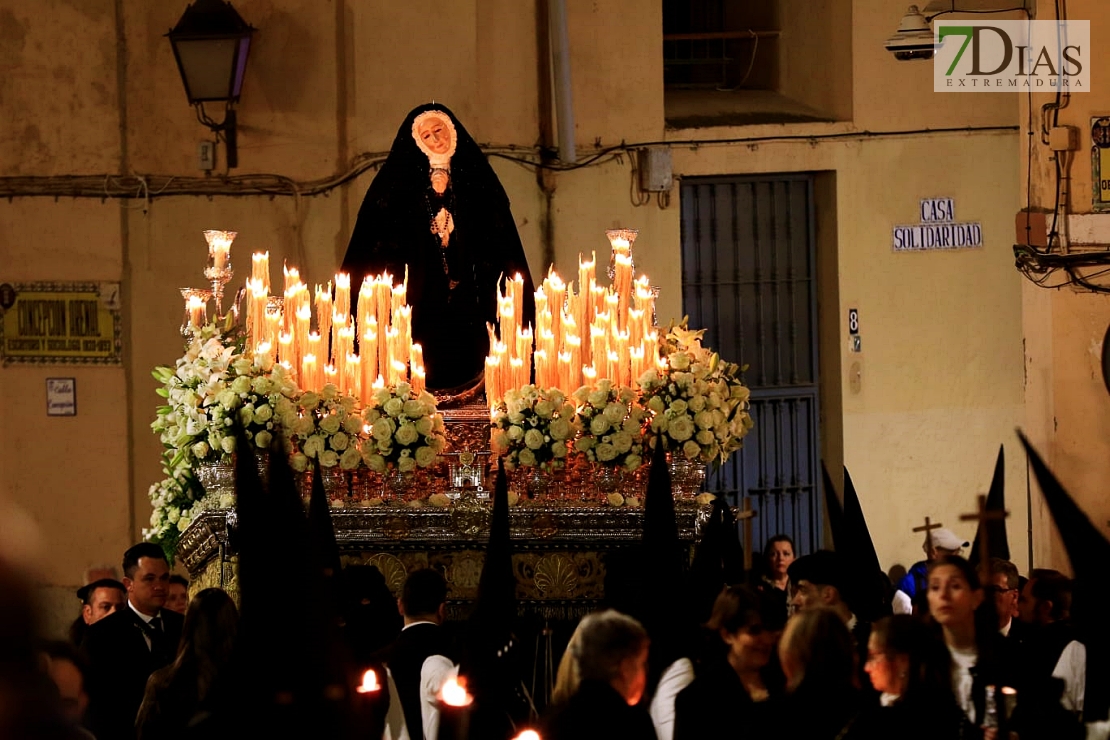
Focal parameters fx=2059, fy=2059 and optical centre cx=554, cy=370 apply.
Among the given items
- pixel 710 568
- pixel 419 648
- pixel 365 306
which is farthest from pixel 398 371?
pixel 419 648

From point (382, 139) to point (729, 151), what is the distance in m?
2.31

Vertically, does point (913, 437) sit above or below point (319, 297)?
below

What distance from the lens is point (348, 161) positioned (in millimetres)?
12938

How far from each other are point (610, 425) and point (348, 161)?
3.88 metres

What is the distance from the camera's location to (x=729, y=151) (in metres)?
13.5

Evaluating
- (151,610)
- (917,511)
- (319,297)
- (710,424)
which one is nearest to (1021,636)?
(710,424)

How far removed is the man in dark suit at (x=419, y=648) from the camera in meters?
A: 7.08

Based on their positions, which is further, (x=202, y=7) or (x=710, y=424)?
(x=202, y=7)

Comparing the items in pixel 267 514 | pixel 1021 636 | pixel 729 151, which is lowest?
pixel 1021 636

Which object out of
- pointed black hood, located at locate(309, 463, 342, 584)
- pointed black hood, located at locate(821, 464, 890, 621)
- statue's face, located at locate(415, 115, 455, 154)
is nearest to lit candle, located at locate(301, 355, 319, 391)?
statue's face, located at locate(415, 115, 455, 154)

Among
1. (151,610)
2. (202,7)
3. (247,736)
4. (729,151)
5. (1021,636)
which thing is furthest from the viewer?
(729,151)

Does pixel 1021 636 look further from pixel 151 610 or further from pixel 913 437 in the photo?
pixel 913 437

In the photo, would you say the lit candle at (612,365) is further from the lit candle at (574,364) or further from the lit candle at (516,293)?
the lit candle at (516,293)

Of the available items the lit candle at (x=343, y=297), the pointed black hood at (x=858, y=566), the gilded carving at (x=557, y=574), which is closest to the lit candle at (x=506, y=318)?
the lit candle at (x=343, y=297)
